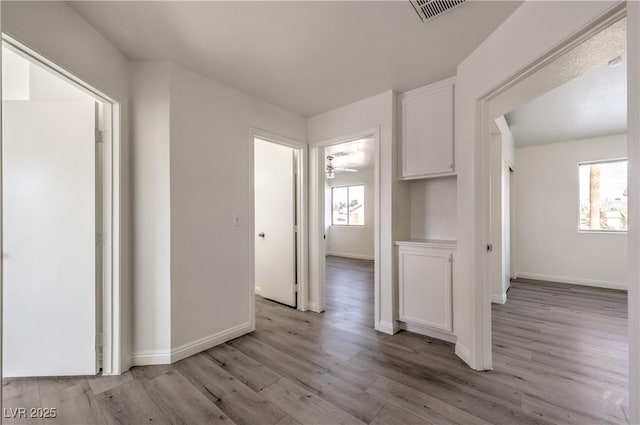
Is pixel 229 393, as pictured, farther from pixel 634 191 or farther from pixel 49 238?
pixel 634 191

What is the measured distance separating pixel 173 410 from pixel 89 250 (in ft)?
4.44

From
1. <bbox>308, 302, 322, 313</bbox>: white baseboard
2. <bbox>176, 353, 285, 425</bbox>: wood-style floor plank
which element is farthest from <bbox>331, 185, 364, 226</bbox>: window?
<bbox>176, 353, 285, 425</bbox>: wood-style floor plank

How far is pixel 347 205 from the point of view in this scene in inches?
324

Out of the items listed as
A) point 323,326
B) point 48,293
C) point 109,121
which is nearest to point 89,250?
point 48,293

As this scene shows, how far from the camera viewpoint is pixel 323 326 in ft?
9.82

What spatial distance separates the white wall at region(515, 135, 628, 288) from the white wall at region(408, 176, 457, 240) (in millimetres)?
3551

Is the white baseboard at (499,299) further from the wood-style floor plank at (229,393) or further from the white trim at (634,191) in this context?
the wood-style floor plank at (229,393)

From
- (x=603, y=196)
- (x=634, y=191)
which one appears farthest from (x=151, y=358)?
(x=603, y=196)

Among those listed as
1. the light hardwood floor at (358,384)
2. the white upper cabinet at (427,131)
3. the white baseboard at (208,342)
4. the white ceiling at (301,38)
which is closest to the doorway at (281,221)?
the light hardwood floor at (358,384)

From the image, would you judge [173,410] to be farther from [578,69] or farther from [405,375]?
[578,69]

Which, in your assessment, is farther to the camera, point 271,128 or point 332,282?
point 332,282

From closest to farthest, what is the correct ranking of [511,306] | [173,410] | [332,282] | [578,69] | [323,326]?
[173,410] → [578,69] → [323,326] → [511,306] → [332,282]

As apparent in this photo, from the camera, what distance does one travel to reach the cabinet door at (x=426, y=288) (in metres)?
2.58

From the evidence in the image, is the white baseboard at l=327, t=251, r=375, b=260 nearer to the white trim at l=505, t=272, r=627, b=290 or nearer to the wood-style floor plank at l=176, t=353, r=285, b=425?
the white trim at l=505, t=272, r=627, b=290
